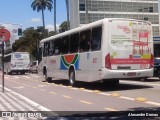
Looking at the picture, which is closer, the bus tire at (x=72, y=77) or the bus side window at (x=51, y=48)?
the bus tire at (x=72, y=77)

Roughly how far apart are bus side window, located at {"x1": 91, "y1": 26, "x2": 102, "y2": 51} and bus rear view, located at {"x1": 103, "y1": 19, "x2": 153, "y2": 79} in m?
0.62

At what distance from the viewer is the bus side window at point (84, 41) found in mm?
18656

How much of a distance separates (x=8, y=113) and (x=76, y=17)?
258 ft

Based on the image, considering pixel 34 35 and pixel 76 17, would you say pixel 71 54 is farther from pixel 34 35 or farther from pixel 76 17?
pixel 34 35

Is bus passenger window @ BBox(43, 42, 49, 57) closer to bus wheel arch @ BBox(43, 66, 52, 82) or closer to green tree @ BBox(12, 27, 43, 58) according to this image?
bus wheel arch @ BBox(43, 66, 52, 82)

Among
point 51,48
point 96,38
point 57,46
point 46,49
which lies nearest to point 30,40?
point 46,49

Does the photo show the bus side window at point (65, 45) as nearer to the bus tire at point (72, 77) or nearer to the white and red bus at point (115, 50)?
the bus tire at point (72, 77)

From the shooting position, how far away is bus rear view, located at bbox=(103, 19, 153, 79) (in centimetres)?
1692

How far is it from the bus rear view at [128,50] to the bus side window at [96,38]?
0.62 metres

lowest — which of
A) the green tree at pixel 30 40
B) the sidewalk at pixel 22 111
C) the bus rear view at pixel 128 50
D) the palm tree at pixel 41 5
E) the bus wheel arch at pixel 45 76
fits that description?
the sidewalk at pixel 22 111

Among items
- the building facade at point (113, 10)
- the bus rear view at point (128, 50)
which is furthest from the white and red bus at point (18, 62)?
the bus rear view at point (128, 50)

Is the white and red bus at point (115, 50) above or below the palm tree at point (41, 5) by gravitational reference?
below

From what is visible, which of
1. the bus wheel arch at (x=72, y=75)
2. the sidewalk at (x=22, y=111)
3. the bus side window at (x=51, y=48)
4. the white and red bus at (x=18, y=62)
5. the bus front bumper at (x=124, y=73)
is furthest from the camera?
the white and red bus at (x=18, y=62)

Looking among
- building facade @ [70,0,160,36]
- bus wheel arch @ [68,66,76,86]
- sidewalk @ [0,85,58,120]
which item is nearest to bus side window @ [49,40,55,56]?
bus wheel arch @ [68,66,76,86]
